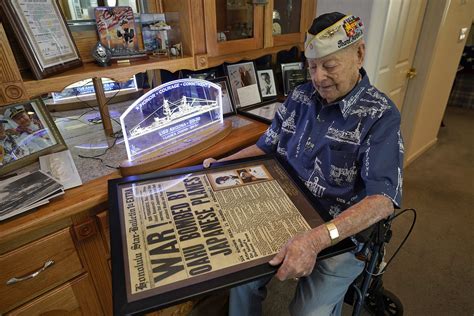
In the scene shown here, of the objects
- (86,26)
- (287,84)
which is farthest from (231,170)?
(287,84)

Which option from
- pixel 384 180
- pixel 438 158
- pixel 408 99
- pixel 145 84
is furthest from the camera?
pixel 438 158

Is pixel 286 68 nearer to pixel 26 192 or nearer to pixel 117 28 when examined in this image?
pixel 117 28

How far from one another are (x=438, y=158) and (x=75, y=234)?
3370 millimetres

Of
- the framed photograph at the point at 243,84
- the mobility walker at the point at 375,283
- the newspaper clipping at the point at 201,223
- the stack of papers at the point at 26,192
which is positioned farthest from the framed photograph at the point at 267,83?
the stack of papers at the point at 26,192

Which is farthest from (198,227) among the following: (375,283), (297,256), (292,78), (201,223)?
(292,78)

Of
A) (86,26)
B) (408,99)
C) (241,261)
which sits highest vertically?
(86,26)

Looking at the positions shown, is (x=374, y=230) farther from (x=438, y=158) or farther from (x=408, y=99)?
(x=438, y=158)

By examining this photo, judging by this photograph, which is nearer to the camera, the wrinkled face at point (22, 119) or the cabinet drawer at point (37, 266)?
the cabinet drawer at point (37, 266)

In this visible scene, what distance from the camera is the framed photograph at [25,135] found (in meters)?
1.01

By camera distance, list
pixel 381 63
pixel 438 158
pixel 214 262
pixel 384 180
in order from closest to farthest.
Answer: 1. pixel 214 262
2. pixel 384 180
3. pixel 381 63
4. pixel 438 158

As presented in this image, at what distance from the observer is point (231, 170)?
1.05 m

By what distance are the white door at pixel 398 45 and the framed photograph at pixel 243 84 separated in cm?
82

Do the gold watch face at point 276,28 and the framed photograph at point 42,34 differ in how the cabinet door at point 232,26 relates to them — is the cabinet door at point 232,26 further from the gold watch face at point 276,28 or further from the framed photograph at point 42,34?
the framed photograph at point 42,34

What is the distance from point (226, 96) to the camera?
1577mm
